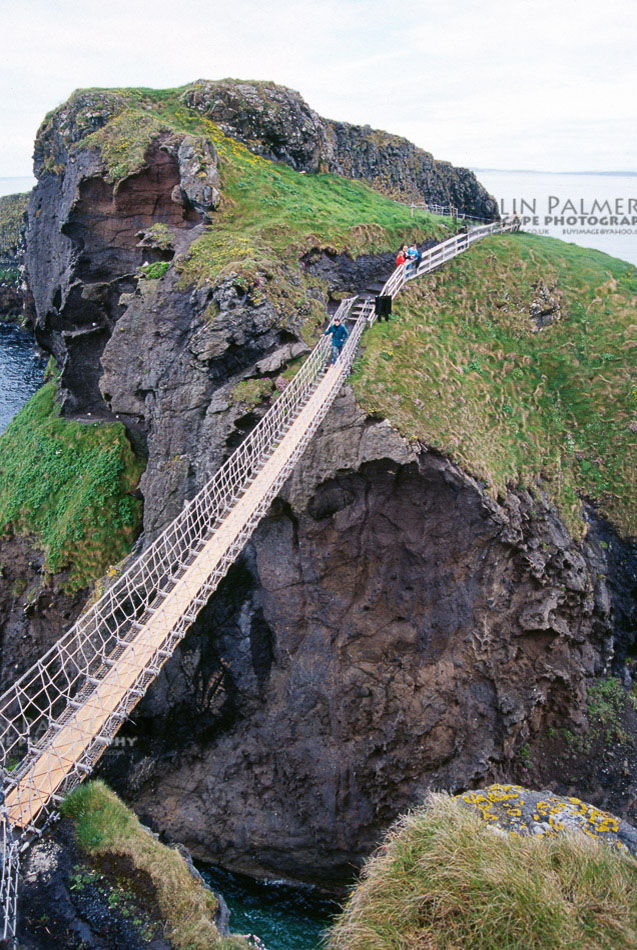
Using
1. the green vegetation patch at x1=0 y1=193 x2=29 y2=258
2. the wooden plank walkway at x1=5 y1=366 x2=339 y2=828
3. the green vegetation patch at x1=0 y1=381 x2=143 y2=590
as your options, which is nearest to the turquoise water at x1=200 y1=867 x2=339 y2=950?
the wooden plank walkway at x1=5 y1=366 x2=339 y2=828

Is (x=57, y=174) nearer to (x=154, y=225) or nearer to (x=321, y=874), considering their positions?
(x=154, y=225)

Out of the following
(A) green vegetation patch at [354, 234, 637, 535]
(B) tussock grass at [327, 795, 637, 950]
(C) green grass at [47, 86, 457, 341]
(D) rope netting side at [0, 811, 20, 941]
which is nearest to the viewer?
(B) tussock grass at [327, 795, 637, 950]

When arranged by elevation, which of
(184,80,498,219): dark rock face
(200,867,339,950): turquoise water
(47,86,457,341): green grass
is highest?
(184,80,498,219): dark rock face

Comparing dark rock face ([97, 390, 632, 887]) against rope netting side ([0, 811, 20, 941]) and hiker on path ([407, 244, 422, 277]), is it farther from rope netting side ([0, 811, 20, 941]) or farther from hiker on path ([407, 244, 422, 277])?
rope netting side ([0, 811, 20, 941])

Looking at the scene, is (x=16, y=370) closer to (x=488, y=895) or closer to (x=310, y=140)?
(x=310, y=140)

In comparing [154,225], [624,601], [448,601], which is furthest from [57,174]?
[624,601]

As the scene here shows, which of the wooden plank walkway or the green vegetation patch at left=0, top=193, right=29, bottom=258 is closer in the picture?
the wooden plank walkway

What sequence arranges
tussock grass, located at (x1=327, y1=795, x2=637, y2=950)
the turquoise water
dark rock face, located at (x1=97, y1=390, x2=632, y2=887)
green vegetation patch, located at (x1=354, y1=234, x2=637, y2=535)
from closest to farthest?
1. tussock grass, located at (x1=327, y1=795, x2=637, y2=950)
2. the turquoise water
3. dark rock face, located at (x1=97, y1=390, x2=632, y2=887)
4. green vegetation patch, located at (x1=354, y1=234, x2=637, y2=535)

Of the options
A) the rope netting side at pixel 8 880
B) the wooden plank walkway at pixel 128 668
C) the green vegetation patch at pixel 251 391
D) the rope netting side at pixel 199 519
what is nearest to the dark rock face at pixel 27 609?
the rope netting side at pixel 199 519
